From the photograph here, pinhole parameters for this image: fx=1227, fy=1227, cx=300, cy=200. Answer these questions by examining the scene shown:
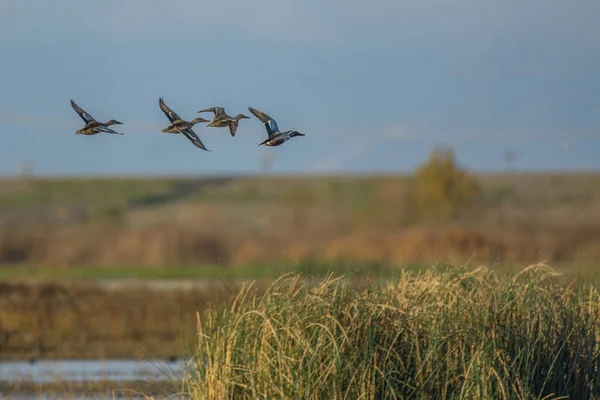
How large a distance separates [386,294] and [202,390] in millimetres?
2242

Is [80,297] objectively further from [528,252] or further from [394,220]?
[394,220]

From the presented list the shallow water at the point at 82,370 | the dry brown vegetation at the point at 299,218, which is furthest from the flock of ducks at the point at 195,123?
the shallow water at the point at 82,370

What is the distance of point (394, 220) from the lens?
259ft

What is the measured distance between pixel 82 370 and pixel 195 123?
14.6 m

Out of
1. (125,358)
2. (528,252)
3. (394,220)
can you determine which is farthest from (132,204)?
(125,358)

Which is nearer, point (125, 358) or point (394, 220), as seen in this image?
point (125, 358)

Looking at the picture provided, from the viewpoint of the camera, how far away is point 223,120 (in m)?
8.64

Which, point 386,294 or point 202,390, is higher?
point 386,294

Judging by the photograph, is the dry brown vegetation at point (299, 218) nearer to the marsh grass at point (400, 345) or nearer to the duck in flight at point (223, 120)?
the marsh grass at point (400, 345)

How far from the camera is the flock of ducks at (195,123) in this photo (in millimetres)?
8375

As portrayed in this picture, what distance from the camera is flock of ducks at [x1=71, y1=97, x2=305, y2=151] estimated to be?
27.5 ft

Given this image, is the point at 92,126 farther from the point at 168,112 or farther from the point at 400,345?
the point at 400,345

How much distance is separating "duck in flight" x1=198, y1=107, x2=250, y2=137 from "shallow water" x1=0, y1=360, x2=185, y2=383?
37.3 feet

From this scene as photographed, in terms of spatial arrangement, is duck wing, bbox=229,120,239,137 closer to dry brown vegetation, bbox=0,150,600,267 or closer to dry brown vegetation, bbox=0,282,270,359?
dry brown vegetation, bbox=0,150,600,267
